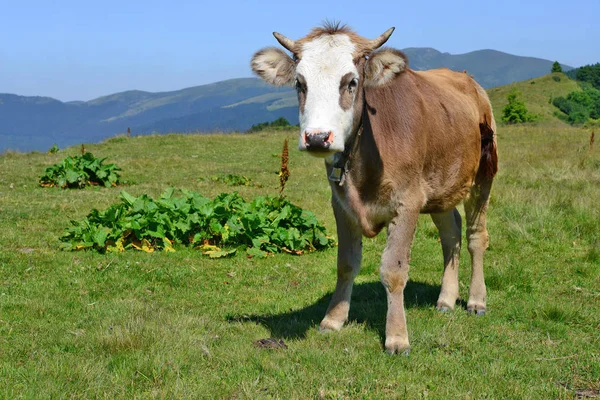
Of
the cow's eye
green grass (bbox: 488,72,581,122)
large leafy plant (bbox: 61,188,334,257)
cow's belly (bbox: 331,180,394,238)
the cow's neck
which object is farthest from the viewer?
green grass (bbox: 488,72,581,122)

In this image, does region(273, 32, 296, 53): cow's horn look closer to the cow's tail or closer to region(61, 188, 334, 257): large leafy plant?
the cow's tail

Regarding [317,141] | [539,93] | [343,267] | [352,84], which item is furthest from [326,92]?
[539,93]

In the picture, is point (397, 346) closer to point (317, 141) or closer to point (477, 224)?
point (317, 141)

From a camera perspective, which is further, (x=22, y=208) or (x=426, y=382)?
(x=22, y=208)

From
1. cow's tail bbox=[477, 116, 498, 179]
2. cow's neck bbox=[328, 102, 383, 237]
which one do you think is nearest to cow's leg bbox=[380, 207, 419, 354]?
cow's neck bbox=[328, 102, 383, 237]

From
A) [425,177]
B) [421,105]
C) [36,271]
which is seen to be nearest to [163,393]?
[425,177]

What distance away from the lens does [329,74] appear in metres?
5.57

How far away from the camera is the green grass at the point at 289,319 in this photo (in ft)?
16.9

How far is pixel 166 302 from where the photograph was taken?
25.6 feet

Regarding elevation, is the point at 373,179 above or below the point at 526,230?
above

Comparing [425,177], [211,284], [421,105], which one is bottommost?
[211,284]

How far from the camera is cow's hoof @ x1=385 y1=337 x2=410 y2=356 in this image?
19.7ft

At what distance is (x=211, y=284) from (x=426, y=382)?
4.26m

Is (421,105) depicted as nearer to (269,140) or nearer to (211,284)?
(211,284)
